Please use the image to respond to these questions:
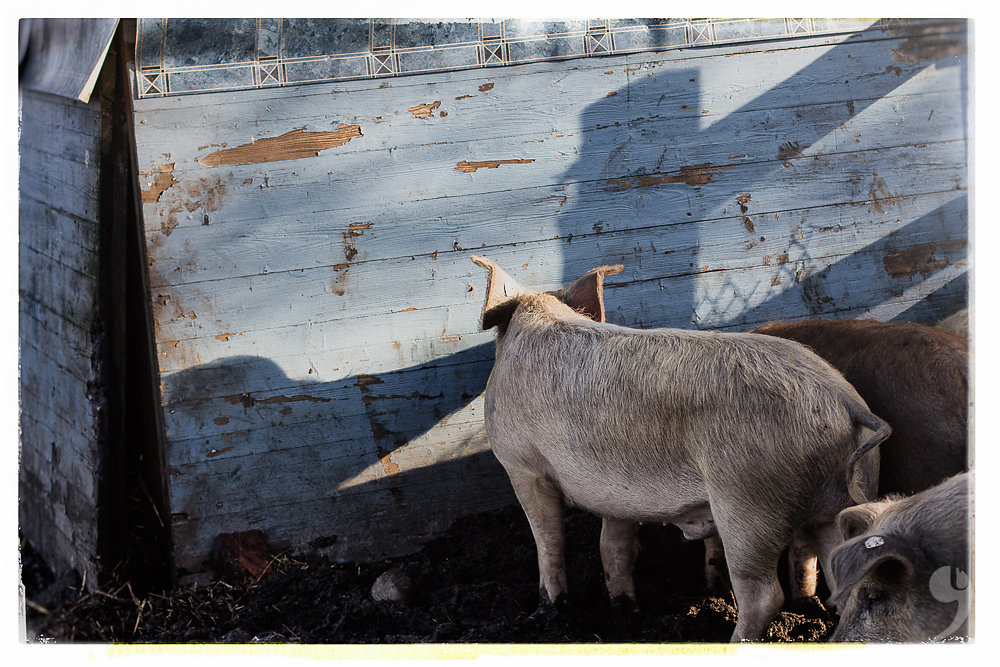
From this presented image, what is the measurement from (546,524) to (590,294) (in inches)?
34.3

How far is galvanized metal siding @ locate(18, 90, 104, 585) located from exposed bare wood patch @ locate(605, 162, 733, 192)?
229cm

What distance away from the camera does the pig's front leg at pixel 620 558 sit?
9.20 ft

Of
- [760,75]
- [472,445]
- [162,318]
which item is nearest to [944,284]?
[760,75]

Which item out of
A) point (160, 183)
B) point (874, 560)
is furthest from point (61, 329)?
point (874, 560)

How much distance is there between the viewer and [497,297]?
2814 millimetres

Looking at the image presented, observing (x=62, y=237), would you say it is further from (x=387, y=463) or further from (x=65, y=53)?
(x=387, y=463)

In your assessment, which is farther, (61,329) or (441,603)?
(61,329)

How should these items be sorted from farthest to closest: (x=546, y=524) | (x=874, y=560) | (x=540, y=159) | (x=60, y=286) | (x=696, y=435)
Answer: (x=60, y=286)
(x=540, y=159)
(x=546, y=524)
(x=696, y=435)
(x=874, y=560)

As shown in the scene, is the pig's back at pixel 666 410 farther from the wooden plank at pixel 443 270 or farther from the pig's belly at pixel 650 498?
the wooden plank at pixel 443 270

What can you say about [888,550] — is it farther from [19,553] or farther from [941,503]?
[19,553]

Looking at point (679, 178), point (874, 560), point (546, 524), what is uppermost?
point (679, 178)

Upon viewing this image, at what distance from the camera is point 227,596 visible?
306cm

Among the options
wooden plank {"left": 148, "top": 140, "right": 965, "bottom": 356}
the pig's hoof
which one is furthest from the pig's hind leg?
wooden plank {"left": 148, "top": 140, "right": 965, "bottom": 356}
